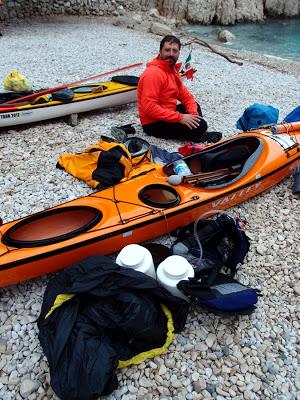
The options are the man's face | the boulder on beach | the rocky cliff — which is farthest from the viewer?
the boulder on beach

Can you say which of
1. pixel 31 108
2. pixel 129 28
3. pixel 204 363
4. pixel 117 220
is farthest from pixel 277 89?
pixel 129 28

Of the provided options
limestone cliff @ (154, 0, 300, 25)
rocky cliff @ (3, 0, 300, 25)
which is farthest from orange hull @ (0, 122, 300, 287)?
limestone cliff @ (154, 0, 300, 25)

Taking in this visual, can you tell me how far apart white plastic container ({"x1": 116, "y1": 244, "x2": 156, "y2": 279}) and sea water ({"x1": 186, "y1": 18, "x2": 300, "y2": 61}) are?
46.5ft

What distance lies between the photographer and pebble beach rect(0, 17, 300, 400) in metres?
2.26

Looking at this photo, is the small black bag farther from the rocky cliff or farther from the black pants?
the rocky cliff

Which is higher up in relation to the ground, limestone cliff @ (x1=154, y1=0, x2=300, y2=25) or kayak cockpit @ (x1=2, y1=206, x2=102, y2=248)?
limestone cliff @ (x1=154, y1=0, x2=300, y2=25)

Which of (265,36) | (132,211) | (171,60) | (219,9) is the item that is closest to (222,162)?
(132,211)

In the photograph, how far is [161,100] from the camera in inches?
191

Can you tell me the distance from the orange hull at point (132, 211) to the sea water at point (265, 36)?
40.2 feet

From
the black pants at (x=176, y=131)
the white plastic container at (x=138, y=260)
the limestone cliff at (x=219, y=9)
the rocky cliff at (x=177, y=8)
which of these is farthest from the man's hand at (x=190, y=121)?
the limestone cliff at (x=219, y=9)

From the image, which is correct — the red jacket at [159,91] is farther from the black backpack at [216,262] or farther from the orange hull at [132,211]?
the black backpack at [216,262]

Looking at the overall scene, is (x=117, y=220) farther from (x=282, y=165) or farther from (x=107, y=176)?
(x=282, y=165)

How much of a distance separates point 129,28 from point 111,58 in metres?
5.66

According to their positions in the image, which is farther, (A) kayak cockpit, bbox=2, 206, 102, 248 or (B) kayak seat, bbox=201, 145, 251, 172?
(B) kayak seat, bbox=201, 145, 251, 172
